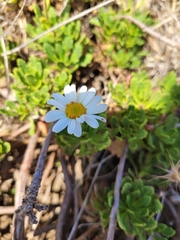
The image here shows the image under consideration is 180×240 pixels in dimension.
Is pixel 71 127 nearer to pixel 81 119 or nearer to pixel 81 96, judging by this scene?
pixel 81 119

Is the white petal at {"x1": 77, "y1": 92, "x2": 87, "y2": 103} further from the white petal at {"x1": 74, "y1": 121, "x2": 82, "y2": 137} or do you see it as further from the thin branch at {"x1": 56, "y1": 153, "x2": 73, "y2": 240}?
the thin branch at {"x1": 56, "y1": 153, "x2": 73, "y2": 240}

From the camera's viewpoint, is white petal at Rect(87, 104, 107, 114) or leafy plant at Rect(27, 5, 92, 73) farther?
leafy plant at Rect(27, 5, 92, 73)

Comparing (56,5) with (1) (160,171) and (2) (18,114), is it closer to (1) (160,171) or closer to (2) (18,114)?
→ (2) (18,114)

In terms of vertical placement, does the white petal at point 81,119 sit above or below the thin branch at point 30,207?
above

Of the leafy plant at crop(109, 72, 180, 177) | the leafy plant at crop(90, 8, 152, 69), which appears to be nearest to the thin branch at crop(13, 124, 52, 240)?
the leafy plant at crop(109, 72, 180, 177)

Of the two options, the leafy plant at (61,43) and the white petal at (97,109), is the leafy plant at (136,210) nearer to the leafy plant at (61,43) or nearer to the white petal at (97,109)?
the white petal at (97,109)

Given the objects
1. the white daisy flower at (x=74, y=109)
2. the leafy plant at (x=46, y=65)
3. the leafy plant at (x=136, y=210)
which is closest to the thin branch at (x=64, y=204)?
the leafy plant at (x=136, y=210)

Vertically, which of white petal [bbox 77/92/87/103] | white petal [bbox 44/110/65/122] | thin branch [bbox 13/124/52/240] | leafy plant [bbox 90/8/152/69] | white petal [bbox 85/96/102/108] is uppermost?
leafy plant [bbox 90/8/152/69]

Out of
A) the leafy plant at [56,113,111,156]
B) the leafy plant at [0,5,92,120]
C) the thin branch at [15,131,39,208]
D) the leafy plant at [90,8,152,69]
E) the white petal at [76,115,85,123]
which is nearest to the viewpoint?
the white petal at [76,115,85,123]
